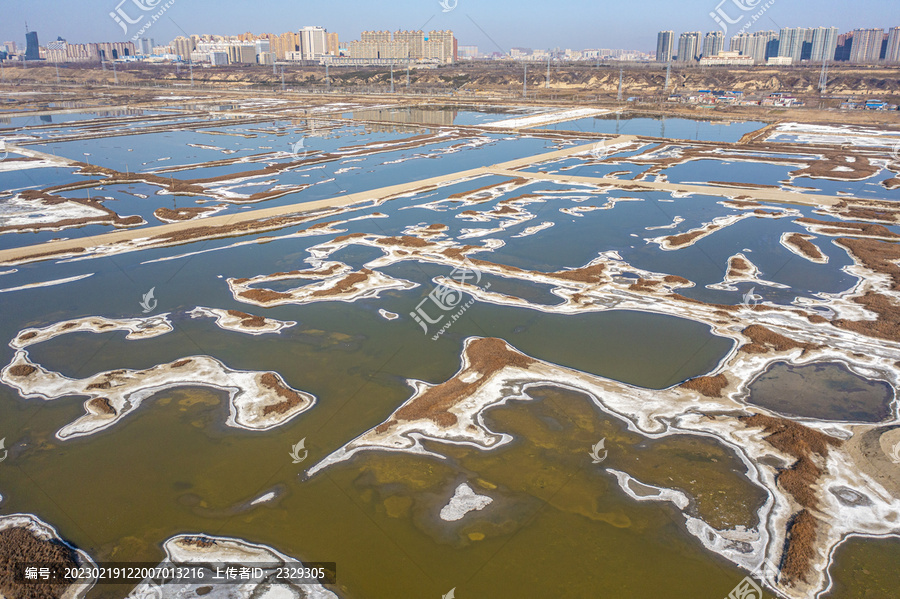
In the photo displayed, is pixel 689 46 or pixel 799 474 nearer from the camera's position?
pixel 799 474

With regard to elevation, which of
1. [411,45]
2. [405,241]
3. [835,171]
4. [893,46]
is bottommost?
[405,241]

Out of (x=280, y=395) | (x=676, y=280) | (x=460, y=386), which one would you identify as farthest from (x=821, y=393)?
(x=280, y=395)

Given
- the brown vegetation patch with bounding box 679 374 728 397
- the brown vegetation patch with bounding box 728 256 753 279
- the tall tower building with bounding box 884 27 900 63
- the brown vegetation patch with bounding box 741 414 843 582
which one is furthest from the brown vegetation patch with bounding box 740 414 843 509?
the tall tower building with bounding box 884 27 900 63

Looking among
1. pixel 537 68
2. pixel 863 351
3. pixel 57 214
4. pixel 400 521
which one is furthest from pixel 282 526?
pixel 537 68

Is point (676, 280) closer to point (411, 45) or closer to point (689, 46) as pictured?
point (411, 45)

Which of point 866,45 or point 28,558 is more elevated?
point 866,45

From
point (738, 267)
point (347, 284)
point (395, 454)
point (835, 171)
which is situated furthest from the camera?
point (835, 171)

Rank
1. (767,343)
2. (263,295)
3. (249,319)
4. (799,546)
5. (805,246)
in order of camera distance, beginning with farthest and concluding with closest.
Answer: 1. (805,246)
2. (263,295)
3. (249,319)
4. (767,343)
5. (799,546)
